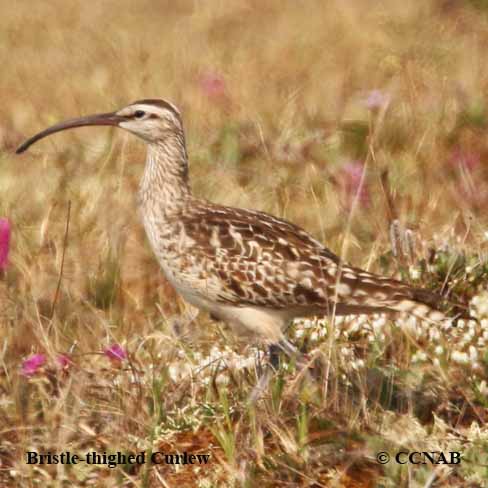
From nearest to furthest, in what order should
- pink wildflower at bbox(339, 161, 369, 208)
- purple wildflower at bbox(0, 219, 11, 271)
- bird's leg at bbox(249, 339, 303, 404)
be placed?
1. bird's leg at bbox(249, 339, 303, 404)
2. purple wildflower at bbox(0, 219, 11, 271)
3. pink wildflower at bbox(339, 161, 369, 208)

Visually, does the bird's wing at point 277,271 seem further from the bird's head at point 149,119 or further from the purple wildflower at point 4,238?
the purple wildflower at point 4,238

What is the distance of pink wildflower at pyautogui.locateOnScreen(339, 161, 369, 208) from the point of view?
9109mm

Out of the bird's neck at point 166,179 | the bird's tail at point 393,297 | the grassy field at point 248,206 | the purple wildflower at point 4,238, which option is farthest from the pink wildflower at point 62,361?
the bird's tail at point 393,297

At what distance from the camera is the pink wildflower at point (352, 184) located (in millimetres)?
9109

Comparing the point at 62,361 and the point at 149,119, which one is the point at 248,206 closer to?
the point at 149,119

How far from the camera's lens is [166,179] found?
24.5 feet

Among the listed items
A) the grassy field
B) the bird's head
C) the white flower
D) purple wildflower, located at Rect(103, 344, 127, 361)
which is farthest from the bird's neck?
the white flower

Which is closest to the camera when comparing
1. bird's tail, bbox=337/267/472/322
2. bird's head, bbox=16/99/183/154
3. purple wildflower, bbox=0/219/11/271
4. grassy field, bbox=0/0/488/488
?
grassy field, bbox=0/0/488/488

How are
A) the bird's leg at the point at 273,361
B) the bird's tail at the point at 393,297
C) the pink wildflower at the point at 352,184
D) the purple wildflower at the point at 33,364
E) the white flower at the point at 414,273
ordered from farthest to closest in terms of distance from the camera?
the pink wildflower at the point at 352,184, the white flower at the point at 414,273, the bird's tail at the point at 393,297, the purple wildflower at the point at 33,364, the bird's leg at the point at 273,361

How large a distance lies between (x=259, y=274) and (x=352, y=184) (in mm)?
2641

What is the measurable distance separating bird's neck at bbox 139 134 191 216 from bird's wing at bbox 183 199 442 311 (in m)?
0.34

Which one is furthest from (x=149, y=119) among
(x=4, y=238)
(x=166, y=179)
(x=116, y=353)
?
(x=116, y=353)

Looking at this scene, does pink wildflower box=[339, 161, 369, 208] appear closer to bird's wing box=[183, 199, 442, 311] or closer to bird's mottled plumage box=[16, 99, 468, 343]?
bird's mottled plumage box=[16, 99, 468, 343]

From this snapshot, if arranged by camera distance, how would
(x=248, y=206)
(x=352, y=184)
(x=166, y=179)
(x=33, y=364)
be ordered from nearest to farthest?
(x=33, y=364), (x=166, y=179), (x=352, y=184), (x=248, y=206)
